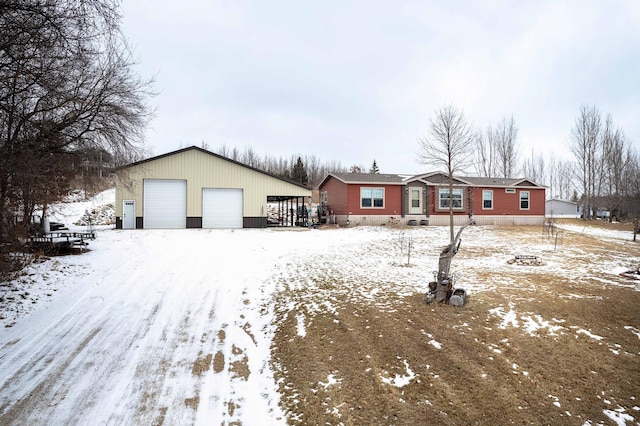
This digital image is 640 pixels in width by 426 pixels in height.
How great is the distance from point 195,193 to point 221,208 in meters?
1.93

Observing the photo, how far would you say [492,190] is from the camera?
87.7 ft

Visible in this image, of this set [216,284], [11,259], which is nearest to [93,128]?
[11,259]

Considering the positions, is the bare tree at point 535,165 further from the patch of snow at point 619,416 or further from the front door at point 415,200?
the patch of snow at point 619,416

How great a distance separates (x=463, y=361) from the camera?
4.25m

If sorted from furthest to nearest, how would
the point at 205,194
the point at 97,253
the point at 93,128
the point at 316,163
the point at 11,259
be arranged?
1. the point at 316,163
2. the point at 205,194
3. the point at 97,253
4. the point at 93,128
5. the point at 11,259

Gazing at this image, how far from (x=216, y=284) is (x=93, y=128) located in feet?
20.8

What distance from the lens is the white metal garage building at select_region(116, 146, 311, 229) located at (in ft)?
65.2

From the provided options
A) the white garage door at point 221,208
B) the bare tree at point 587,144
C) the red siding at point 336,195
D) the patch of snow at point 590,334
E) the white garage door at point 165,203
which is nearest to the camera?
the patch of snow at point 590,334

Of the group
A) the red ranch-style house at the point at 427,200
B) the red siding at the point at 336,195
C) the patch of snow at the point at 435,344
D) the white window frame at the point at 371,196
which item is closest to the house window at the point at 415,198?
the red ranch-style house at the point at 427,200

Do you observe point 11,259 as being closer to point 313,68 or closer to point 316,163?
point 313,68

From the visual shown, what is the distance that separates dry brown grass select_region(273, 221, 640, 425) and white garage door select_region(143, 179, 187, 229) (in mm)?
16202

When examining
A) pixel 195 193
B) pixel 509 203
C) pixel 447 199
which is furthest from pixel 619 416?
pixel 509 203

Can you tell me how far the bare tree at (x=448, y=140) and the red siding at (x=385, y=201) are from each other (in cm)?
863

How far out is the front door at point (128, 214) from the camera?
19.7 m
